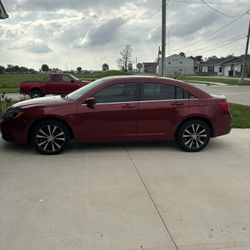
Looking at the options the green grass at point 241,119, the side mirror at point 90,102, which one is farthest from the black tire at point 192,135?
the green grass at point 241,119

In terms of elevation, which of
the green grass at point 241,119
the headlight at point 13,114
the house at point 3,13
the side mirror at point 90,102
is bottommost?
the green grass at point 241,119

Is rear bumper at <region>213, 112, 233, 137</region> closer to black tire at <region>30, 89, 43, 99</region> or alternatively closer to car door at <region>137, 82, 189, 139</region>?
car door at <region>137, 82, 189, 139</region>

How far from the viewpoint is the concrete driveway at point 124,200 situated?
3182 mm

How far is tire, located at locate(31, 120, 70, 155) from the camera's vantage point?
240 inches

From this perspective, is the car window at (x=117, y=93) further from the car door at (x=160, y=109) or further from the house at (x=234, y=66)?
the house at (x=234, y=66)

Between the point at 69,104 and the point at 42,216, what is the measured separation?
2922 mm

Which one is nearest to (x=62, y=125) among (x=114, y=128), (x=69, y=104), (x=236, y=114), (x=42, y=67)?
(x=69, y=104)

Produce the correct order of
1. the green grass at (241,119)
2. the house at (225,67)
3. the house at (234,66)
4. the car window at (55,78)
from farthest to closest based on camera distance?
the house at (225,67), the house at (234,66), the car window at (55,78), the green grass at (241,119)

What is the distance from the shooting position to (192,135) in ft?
21.4

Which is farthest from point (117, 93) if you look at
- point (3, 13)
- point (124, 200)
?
point (3, 13)

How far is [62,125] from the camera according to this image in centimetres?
613

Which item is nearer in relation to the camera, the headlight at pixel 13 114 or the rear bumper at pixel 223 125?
the headlight at pixel 13 114

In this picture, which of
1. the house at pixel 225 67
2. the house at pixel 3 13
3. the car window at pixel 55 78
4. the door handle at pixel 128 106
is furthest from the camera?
the house at pixel 225 67

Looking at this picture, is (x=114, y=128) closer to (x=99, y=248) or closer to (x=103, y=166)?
(x=103, y=166)
